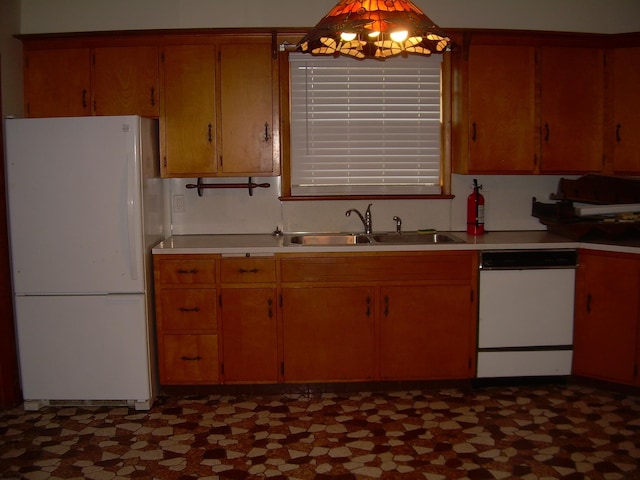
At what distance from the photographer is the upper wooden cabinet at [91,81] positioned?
3.97 metres

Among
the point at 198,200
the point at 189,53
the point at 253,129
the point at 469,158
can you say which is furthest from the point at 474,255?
the point at 189,53

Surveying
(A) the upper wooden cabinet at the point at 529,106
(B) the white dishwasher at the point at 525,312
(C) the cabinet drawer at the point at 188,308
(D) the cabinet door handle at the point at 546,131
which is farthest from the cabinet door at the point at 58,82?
(D) the cabinet door handle at the point at 546,131

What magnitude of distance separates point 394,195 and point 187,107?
4.92 ft

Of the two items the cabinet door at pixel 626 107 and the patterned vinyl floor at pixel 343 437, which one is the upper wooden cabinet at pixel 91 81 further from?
the cabinet door at pixel 626 107

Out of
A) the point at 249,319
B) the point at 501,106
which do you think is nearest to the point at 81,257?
the point at 249,319

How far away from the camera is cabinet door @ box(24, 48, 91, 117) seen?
3.97 meters

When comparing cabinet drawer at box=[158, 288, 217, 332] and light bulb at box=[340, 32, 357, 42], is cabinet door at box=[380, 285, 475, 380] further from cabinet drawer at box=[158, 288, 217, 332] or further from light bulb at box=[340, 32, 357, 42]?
light bulb at box=[340, 32, 357, 42]

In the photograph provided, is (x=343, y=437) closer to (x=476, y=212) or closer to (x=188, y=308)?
(x=188, y=308)

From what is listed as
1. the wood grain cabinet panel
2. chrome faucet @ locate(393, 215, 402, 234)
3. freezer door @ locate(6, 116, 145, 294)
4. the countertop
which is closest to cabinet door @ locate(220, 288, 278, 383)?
the wood grain cabinet panel

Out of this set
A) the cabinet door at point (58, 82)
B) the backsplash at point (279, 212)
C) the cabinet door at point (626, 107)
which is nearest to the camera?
the cabinet door at point (58, 82)

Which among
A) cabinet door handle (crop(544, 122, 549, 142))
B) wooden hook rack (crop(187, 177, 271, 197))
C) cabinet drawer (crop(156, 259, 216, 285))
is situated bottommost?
cabinet drawer (crop(156, 259, 216, 285))

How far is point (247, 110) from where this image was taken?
406cm

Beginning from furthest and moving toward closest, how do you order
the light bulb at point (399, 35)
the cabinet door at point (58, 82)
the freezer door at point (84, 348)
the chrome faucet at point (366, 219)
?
1. the chrome faucet at point (366, 219)
2. the cabinet door at point (58, 82)
3. the freezer door at point (84, 348)
4. the light bulb at point (399, 35)

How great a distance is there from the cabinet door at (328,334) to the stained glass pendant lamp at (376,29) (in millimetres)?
1649
